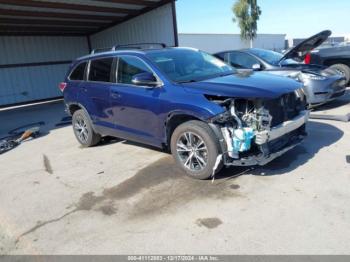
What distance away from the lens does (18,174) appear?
566 cm

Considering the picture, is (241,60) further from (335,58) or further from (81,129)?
(81,129)

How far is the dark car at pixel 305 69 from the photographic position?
293 inches

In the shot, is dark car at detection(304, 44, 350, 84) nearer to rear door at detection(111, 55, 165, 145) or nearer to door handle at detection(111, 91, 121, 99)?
rear door at detection(111, 55, 165, 145)

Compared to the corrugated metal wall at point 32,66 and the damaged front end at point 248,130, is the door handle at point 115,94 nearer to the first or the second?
the damaged front end at point 248,130

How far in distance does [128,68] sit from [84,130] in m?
2.05

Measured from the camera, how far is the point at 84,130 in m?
6.80

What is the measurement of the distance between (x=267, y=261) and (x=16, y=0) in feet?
40.0

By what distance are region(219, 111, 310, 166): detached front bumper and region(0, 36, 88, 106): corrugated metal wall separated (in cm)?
1614

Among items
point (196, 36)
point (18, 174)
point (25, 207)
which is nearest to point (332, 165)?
point (25, 207)

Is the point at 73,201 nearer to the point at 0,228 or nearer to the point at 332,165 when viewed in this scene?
the point at 0,228

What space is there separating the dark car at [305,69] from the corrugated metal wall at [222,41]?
27626mm

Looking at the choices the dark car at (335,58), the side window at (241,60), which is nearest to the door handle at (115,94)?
the side window at (241,60)

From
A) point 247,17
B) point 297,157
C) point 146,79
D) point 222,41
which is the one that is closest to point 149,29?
point 146,79

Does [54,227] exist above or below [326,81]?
below
